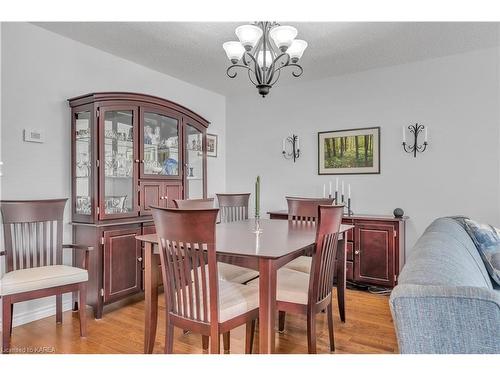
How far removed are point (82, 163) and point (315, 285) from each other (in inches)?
90.1

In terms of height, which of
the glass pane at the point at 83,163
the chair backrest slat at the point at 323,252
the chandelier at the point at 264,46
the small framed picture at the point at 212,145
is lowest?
the chair backrest slat at the point at 323,252

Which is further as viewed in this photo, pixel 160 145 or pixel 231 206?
pixel 231 206

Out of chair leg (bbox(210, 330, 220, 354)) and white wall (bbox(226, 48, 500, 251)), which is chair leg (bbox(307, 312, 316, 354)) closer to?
chair leg (bbox(210, 330, 220, 354))

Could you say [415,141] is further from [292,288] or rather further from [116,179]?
[116,179]

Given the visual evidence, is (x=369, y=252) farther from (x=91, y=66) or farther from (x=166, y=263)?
(x=91, y=66)

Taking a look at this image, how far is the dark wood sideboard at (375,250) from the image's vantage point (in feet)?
11.1

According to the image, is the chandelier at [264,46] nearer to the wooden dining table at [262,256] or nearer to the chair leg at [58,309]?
the wooden dining table at [262,256]

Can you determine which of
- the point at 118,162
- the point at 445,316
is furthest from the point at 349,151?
the point at 445,316

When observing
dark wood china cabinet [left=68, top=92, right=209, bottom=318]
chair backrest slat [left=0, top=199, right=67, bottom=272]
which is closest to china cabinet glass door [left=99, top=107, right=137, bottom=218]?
dark wood china cabinet [left=68, top=92, right=209, bottom=318]

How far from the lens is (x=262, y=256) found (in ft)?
5.43

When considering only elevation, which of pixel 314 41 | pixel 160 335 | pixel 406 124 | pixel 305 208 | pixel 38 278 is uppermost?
pixel 314 41

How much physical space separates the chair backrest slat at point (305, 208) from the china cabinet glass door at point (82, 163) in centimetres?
180

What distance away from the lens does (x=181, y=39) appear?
3043 mm

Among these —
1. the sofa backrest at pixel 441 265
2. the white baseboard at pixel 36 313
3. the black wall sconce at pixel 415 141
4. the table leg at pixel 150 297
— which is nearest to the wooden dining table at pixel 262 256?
the table leg at pixel 150 297
